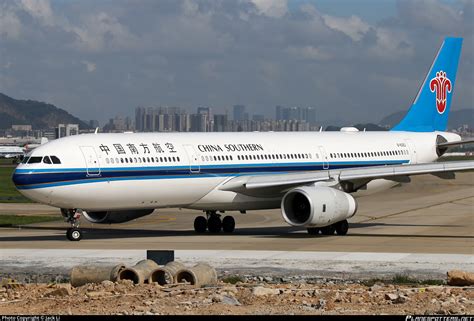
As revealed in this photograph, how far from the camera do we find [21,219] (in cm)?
4759

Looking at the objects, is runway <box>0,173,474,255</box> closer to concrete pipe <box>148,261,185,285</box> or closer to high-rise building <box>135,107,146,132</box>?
concrete pipe <box>148,261,185,285</box>

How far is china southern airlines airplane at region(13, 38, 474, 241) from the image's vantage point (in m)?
34.5

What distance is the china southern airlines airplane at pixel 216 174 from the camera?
3453cm

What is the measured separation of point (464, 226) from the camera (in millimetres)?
41781

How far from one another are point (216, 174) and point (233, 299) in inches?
700

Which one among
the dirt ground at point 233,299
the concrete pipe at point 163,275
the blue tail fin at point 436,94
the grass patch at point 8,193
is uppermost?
the blue tail fin at point 436,94

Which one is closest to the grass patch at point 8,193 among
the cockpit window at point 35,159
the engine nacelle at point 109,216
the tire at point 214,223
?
the engine nacelle at point 109,216

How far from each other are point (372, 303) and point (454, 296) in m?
2.01

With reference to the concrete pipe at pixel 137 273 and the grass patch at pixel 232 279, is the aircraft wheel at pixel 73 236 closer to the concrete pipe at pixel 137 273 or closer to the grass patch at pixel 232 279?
the grass patch at pixel 232 279

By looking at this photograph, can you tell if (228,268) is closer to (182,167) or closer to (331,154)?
(182,167)

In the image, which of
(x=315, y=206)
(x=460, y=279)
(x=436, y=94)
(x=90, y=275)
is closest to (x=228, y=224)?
(x=315, y=206)

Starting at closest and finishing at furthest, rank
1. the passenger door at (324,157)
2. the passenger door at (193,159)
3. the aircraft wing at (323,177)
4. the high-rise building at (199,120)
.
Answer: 1. the passenger door at (193,159)
2. the aircraft wing at (323,177)
3. the passenger door at (324,157)
4. the high-rise building at (199,120)

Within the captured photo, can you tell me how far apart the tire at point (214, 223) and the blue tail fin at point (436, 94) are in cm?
1173

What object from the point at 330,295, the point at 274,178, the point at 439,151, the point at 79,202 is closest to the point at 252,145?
the point at 274,178
